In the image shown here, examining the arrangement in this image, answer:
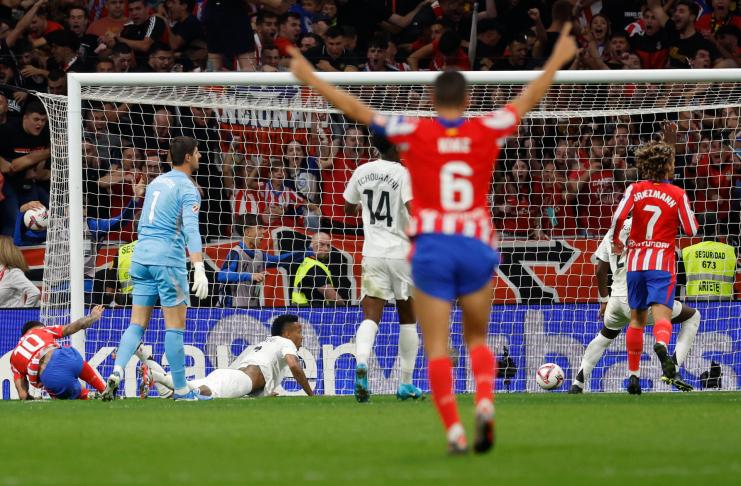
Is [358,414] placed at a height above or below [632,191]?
below

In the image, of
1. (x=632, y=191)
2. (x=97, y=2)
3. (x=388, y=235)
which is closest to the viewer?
(x=388, y=235)

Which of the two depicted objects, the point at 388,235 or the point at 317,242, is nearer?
the point at 388,235

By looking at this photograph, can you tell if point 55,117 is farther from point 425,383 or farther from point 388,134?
point 388,134

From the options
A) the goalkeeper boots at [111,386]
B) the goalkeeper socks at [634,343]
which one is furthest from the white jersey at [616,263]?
the goalkeeper boots at [111,386]

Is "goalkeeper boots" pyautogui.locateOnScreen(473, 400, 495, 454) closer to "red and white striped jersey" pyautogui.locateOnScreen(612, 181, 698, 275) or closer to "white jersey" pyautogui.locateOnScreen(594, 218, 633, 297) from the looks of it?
"red and white striped jersey" pyautogui.locateOnScreen(612, 181, 698, 275)

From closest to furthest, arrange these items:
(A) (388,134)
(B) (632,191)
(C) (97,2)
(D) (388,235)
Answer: (A) (388,134) < (D) (388,235) < (B) (632,191) < (C) (97,2)

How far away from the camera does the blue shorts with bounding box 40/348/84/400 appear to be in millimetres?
12664

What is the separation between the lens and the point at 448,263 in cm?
655

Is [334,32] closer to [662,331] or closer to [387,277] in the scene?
[387,277]

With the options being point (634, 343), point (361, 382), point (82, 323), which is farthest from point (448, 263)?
point (82, 323)

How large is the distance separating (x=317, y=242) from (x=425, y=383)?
223 centimetres

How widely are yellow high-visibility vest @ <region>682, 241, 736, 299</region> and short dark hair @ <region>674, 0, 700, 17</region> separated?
5.87m

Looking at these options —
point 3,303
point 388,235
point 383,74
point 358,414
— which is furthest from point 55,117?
point 358,414

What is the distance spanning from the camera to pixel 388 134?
6.76 m
